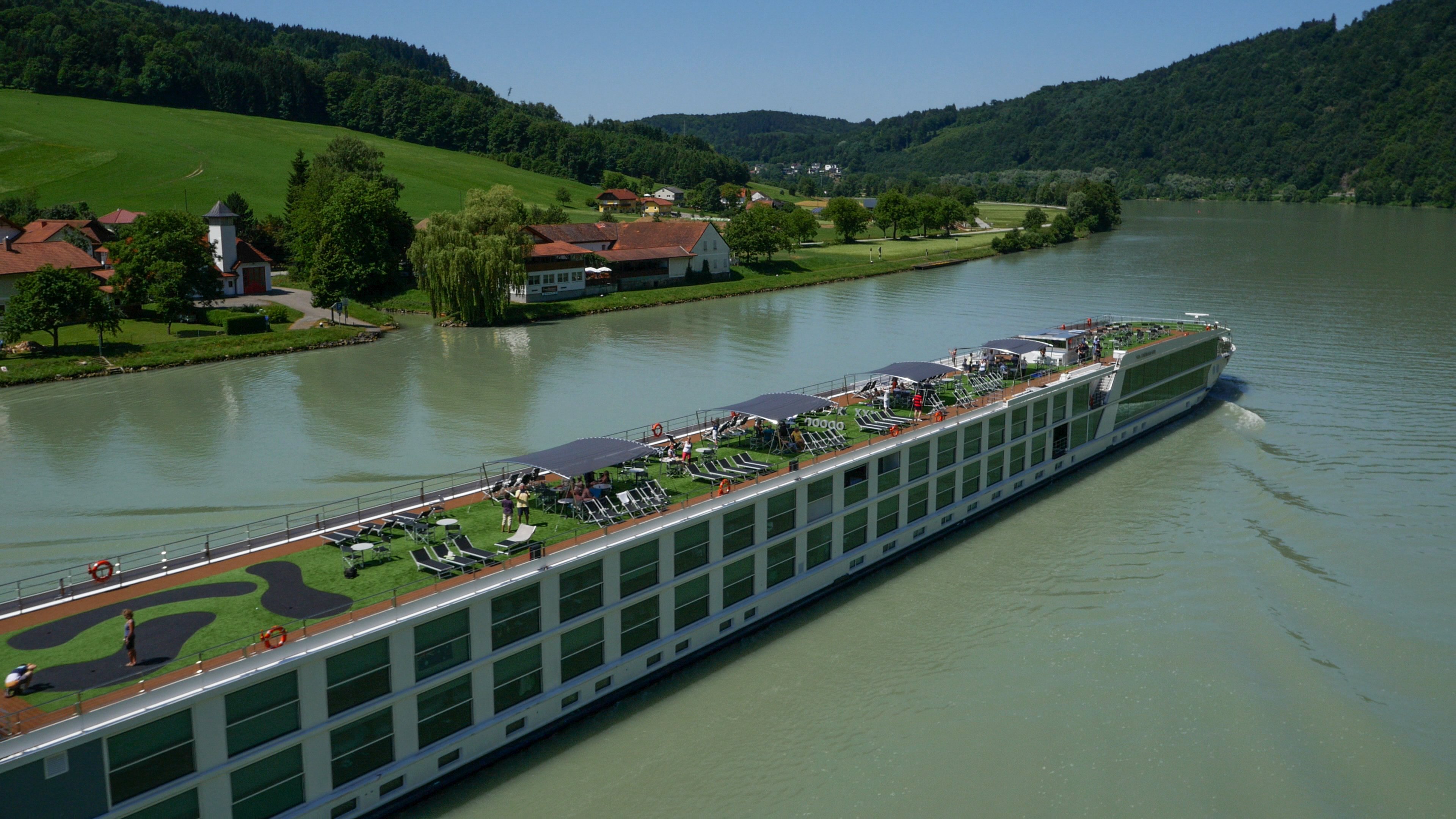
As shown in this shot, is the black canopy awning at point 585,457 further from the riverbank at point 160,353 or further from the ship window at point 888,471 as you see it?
the riverbank at point 160,353

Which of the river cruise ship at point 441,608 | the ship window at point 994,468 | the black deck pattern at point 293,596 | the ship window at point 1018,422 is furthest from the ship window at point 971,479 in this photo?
the black deck pattern at point 293,596

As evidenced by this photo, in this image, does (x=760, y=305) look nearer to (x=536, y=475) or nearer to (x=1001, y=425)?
(x=1001, y=425)

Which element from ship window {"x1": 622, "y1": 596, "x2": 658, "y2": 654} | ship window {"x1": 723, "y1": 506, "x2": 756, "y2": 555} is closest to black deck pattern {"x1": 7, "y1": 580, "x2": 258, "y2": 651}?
ship window {"x1": 622, "y1": 596, "x2": 658, "y2": 654}

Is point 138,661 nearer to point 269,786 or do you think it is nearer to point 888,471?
point 269,786

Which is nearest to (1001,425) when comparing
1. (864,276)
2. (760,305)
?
(760,305)

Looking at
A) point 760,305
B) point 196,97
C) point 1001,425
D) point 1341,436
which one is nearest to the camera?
point 1001,425

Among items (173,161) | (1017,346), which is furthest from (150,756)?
(173,161)

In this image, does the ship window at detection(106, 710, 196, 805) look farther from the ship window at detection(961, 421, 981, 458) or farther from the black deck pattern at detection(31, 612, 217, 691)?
the ship window at detection(961, 421, 981, 458)
